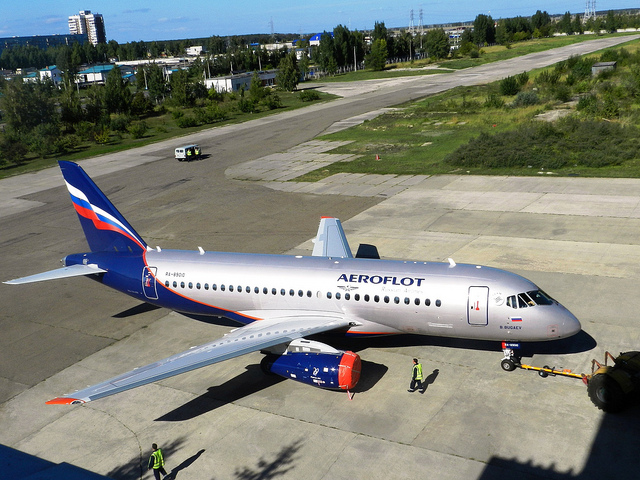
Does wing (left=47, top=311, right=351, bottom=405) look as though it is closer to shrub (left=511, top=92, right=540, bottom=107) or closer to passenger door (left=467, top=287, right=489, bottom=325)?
passenger door (left=467, top=287, right=489, bottom=325)

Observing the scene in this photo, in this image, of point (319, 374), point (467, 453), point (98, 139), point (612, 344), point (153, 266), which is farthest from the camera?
point (98, 139)

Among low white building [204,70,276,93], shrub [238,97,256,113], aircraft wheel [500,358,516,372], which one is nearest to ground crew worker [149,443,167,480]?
aircraft wheel [500,358,516,372]

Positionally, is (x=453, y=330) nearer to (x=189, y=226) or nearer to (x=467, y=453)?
(x=467, y=453)

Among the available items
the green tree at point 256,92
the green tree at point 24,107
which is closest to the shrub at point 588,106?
the green tree at point 256,92

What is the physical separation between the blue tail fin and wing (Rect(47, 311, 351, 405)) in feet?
28.5

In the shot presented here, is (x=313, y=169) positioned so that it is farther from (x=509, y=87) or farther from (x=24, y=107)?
(x=24, y=107)

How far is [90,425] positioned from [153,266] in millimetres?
8991

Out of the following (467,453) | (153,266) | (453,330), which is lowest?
(467,453)

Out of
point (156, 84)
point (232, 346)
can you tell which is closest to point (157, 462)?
point (232, 346)

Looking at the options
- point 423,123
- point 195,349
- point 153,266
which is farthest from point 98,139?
point 195,349

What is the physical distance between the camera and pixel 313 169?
225 feet

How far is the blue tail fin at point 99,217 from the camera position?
1235 inches

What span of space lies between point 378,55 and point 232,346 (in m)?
185

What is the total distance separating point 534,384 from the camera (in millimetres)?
23844
